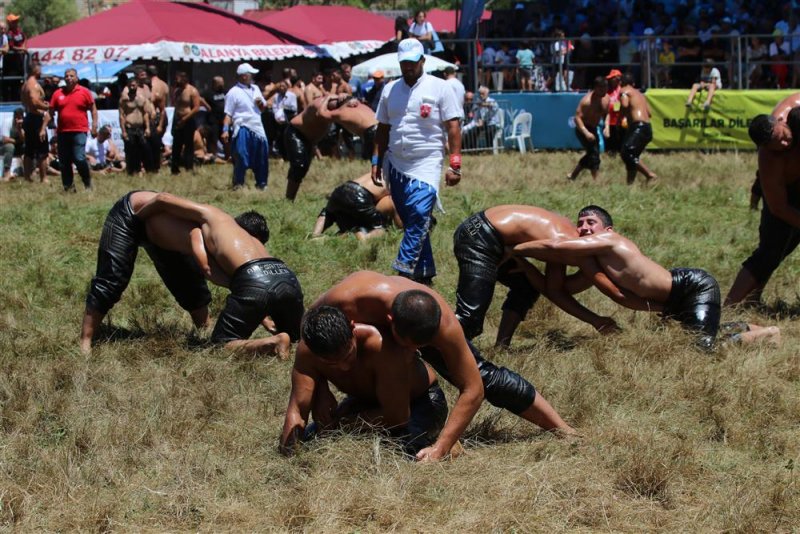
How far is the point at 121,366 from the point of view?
235 inches

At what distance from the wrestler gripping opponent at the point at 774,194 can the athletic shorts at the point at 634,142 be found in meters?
5.62

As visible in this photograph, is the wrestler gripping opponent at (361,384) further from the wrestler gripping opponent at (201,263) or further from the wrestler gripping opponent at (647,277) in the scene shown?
the wrestler gripping opponent at (647,277)

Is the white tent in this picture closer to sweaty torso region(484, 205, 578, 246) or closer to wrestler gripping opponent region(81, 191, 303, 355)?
wrestler gripping opponent region(81, 191, 303, 355)

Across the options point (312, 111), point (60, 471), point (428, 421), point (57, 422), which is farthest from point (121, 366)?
point (312, 111)

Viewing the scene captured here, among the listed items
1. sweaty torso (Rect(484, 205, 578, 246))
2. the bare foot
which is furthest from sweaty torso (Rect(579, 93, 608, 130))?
the bare foot

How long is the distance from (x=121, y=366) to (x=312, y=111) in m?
6.20

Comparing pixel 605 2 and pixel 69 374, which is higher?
pixel 605 2

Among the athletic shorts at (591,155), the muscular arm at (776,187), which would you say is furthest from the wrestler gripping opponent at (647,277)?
the athletic shorts at (591,155)

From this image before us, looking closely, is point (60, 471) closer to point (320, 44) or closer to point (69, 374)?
point (69, 374)

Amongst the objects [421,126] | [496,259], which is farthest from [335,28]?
[496,259]

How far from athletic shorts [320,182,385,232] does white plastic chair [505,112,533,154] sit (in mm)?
9568

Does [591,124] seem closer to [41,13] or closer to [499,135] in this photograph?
[499,135]

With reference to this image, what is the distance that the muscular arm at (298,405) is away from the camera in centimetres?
435

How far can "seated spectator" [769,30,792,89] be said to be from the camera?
1864cm
